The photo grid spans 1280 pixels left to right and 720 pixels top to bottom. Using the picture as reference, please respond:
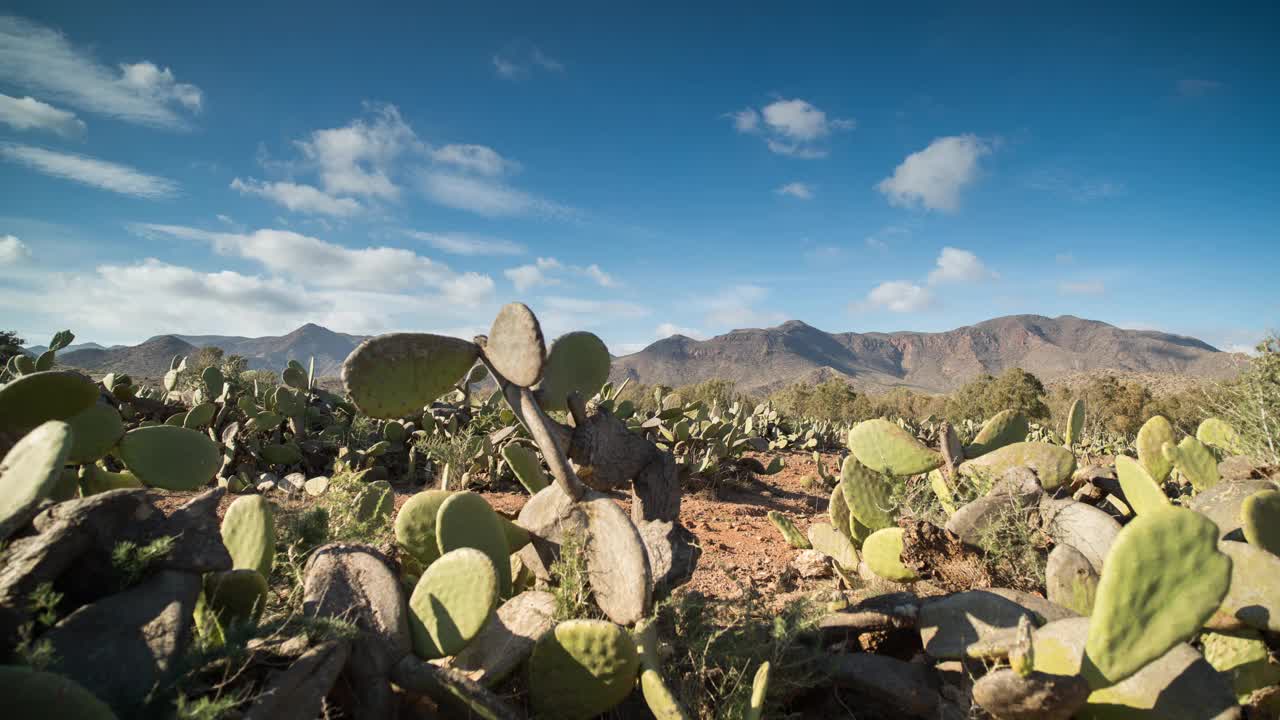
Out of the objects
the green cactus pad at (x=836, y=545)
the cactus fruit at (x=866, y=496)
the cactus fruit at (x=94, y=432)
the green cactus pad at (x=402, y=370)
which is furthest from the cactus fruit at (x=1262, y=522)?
the cactus fruit at (x=94, y=432)

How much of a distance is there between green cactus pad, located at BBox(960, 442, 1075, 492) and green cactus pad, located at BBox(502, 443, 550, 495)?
238 cm

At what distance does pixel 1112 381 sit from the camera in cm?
2497

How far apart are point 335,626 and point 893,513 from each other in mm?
2880

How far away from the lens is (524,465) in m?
3.54

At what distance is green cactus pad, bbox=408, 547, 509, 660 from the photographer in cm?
204

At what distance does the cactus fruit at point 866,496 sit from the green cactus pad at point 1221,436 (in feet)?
8.78

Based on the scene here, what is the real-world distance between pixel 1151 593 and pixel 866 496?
1.59m

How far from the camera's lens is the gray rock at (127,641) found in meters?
1.44

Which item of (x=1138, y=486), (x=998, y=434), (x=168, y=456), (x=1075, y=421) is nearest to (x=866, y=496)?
(x=998, y=434)

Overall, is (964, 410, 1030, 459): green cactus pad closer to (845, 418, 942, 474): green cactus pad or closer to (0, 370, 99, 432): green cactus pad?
(845, 418, 942, 474): green cactus pad

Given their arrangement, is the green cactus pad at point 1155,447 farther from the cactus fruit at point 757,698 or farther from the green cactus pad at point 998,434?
the cactus fruit at point 757,698

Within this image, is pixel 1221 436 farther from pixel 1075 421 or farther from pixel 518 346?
pixel 518 346

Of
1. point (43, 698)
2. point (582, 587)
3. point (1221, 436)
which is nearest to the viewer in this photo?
point (43, 698)

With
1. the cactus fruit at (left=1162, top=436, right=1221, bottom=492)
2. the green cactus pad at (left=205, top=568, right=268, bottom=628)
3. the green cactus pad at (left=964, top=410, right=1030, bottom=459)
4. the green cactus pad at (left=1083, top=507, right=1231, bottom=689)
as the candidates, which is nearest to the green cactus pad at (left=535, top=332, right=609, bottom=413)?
the green cactus pad at (left=205, top=568, right=268, bottom=628)
